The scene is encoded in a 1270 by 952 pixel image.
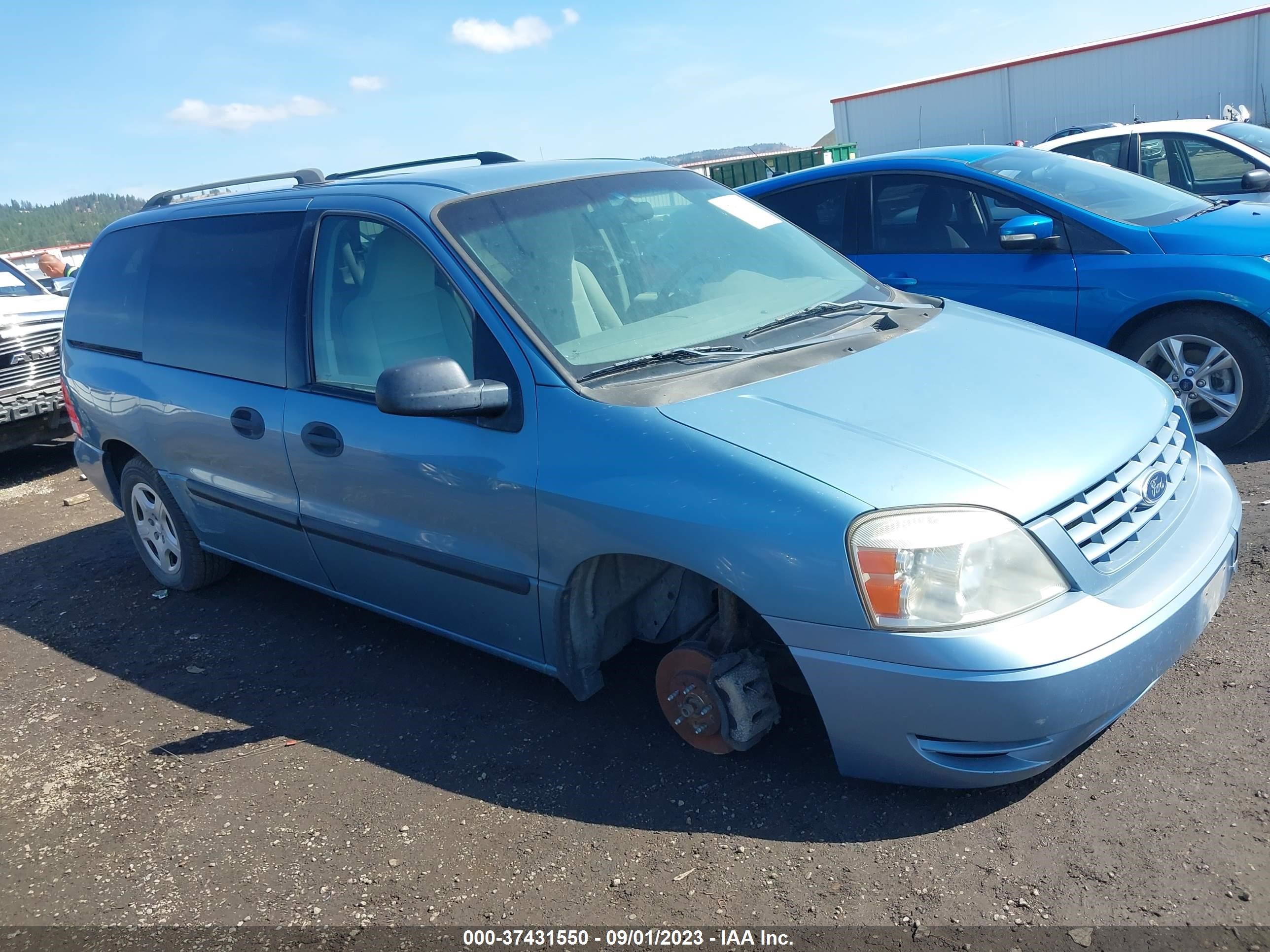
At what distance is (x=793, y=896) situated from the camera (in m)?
2.56

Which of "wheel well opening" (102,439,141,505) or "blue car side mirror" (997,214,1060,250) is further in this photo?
"blue car side mirror" (997,214,1060,250)

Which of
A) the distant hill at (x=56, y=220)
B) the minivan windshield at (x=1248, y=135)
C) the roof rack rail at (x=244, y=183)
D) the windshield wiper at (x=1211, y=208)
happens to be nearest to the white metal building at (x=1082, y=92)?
the minivan windshield at (x=1248, y=135)

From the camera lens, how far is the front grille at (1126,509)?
8.52ft

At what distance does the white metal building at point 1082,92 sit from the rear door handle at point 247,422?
30472mm

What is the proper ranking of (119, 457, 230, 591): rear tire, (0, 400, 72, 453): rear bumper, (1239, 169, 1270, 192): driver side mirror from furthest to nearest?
(0, 400, 72, 453): rear bumper
(1239, 169, 1270, 192): driver side mirror
(119, 457, 230, 591): rear tire

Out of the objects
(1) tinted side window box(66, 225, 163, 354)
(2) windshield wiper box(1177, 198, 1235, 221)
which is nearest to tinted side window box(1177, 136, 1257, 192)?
(2) windshield wiper box(1177, 198, 1235, 221)

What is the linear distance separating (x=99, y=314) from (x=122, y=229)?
0.43 meters

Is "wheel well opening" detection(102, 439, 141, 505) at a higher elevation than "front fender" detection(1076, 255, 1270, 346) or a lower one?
lower

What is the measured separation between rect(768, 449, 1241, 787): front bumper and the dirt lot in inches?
9.1

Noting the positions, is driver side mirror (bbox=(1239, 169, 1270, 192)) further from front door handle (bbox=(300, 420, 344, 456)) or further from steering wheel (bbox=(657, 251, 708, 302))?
front door handle (bbox=(300, 420, 344, 456))

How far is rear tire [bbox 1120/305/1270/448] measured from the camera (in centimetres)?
500

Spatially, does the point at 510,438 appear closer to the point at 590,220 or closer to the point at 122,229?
the point at 590,220

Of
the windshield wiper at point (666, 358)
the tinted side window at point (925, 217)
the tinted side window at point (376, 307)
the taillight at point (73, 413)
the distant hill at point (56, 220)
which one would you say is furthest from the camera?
the distant hill at point (56, 220)

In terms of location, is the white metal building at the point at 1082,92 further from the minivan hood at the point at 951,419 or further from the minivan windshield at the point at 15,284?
the minivan hood at the point at 951,419
